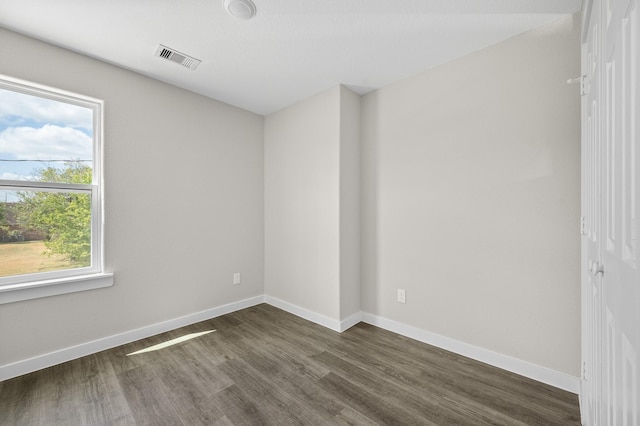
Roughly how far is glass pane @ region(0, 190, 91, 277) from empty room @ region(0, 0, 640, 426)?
0.05 feet

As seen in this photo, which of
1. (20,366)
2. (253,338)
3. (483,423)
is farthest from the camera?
(253,338)

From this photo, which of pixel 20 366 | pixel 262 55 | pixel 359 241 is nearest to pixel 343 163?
pixel 359 241

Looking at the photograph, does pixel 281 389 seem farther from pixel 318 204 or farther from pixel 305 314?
pixel 318 204

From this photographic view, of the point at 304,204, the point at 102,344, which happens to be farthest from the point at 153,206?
the point at 304,204

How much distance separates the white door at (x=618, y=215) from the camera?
60 centimetres

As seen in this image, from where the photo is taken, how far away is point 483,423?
5.07 ft

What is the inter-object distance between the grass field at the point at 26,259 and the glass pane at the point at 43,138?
52 cm

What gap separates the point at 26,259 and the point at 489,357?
3690 mm

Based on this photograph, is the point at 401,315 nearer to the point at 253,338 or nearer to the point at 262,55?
the point at 253,338

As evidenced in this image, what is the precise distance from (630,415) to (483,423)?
1.19 meters

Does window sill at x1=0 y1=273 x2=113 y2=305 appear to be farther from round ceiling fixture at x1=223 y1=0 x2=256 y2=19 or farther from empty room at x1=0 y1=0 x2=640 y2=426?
round ceiling fixture at x1=223 y1=0 x2=256 y2=19

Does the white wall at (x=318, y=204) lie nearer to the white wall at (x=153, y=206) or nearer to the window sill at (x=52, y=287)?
the white wall at (x=153, y=206)

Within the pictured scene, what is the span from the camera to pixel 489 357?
212 centimetres

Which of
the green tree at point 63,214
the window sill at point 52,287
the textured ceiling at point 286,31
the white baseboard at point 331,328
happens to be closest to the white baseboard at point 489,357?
the white baseboard at point 331,328
